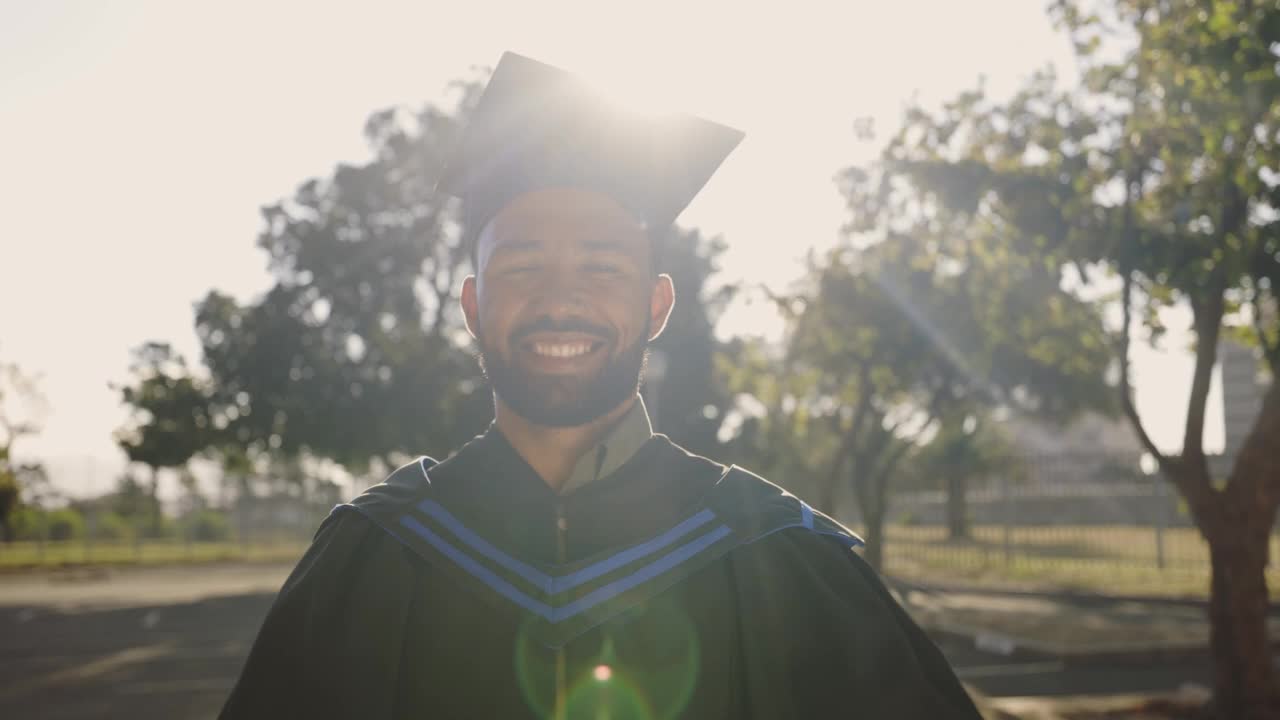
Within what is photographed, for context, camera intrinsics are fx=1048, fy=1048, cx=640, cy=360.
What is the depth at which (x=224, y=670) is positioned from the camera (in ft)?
42.5

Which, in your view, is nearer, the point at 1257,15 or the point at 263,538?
the point at 1257,15

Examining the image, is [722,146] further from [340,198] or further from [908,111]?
[340,198]

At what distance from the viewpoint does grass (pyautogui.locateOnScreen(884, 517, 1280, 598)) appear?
21.8 metres

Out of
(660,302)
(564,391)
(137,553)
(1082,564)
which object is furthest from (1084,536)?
(137,553)

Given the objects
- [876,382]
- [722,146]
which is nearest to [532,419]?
[722,146]

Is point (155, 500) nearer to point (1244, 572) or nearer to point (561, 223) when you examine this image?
point (1244, 572)

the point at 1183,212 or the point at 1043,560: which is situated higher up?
the point at 1183,212

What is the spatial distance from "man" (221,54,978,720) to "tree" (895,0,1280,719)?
19.9 ft

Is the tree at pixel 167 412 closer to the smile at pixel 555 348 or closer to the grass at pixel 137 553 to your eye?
the grass at pixel 137 553

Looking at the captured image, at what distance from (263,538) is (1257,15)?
130 ft

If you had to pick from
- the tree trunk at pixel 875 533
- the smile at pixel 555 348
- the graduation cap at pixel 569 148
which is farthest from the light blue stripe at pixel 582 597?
the tree trunk at pixel 875 533

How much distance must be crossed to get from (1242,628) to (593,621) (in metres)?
8.14

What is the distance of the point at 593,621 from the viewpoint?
2.17 m

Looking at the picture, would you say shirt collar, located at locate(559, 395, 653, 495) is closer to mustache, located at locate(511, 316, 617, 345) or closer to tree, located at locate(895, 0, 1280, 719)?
mustache, located at locate(511, 316, 617, 345)
